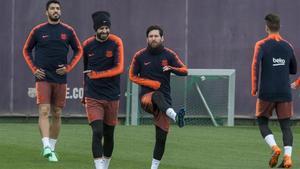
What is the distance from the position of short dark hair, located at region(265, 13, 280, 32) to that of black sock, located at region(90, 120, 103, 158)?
3.08 m

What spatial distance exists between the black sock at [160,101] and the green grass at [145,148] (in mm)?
1354

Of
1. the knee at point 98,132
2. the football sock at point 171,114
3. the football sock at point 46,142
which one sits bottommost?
the football sock at point 46,142

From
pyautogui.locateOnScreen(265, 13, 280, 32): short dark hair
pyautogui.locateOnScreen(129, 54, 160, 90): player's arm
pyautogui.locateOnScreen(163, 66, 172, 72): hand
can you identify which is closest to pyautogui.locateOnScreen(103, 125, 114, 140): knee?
pyautogui.locateOnScreen(129, 54, 160, 90): player's arm

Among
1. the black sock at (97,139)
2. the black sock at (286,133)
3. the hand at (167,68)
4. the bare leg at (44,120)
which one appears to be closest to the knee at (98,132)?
the black sock at (97,139)

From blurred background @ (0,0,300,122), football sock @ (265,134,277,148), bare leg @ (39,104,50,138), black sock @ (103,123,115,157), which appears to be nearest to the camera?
black sock @ (103,123,115,157)

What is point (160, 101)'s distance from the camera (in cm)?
1243

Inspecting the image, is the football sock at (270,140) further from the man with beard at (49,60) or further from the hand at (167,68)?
the man with beard at (49,60)

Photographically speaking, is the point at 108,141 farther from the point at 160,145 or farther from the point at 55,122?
the point at 55,122

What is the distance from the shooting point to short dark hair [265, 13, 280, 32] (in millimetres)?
13758

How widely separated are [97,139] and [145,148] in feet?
13.8

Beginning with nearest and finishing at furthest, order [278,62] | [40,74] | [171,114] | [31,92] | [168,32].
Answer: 1. [171,114]
2. [278,62]
3. [40,74]
4. [31,92]
5. [168,32]

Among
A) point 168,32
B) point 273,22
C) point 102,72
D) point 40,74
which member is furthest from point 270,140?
point 168,32

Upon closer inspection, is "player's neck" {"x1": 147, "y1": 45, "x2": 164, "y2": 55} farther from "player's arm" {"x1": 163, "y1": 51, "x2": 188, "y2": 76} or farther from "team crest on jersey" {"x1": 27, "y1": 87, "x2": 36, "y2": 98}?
"team crest on jersey" {"x1": 27, "y1": 87, "x2": 36, "y2": 98}

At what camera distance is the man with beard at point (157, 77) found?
12.5m
